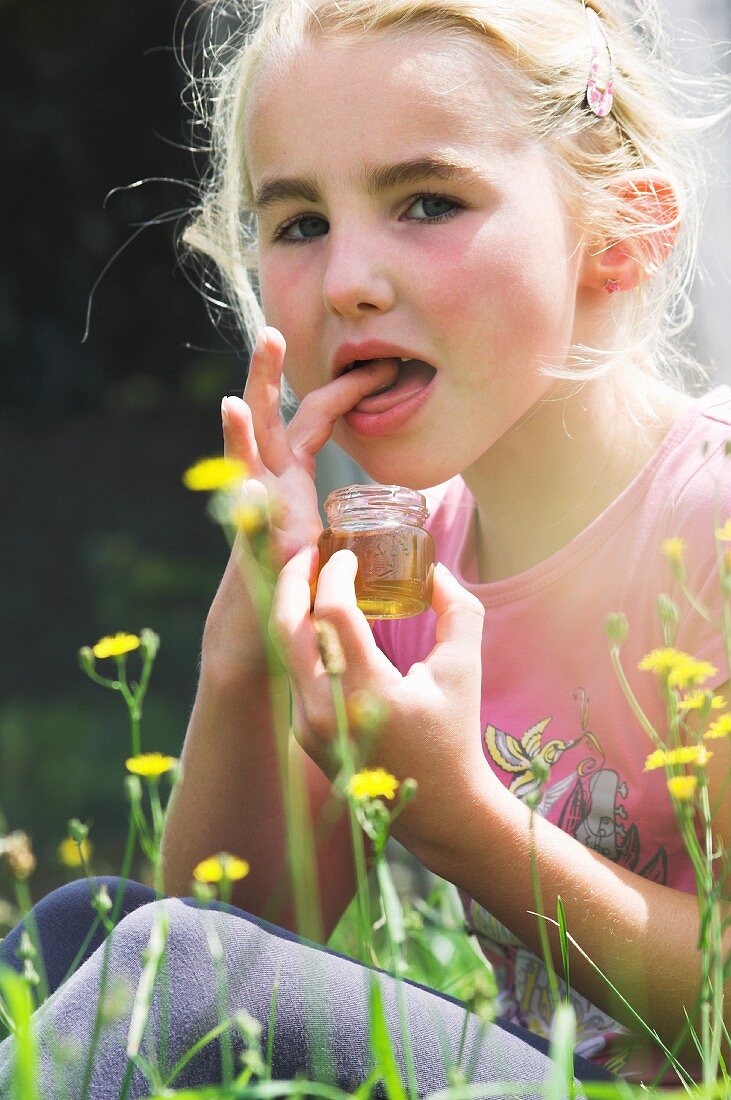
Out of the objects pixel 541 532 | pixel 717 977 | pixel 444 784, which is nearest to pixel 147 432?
pixel 541 532

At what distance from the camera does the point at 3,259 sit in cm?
345

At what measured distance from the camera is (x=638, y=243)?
152 centimetres

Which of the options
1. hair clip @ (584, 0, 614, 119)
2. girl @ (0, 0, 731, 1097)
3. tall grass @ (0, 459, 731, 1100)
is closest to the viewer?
tall grass @ (0, 459, 731, 1100)

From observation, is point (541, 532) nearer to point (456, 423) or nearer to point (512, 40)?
point (456, 423)

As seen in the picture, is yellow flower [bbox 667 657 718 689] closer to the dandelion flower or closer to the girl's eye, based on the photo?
the dandelion flower

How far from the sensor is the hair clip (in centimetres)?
150

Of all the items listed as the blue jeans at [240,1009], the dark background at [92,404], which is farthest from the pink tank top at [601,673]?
the dark background at [92,404]

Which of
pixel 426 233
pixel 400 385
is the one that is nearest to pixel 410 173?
pixel 426 233

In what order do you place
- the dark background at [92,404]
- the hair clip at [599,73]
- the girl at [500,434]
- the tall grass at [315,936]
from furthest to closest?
the dark background at [92,404] → the hair clip at [599,73] → the girl at [500,434] → the tall grass at [315,936]

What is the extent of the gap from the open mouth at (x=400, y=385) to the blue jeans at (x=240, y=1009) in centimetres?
58

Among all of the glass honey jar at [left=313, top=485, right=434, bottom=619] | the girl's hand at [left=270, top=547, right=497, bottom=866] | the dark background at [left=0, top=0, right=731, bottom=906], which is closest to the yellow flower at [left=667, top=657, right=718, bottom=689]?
the girl's hand at [left=270, top=547, right=497, bottom=866]

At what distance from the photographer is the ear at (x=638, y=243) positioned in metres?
1.51

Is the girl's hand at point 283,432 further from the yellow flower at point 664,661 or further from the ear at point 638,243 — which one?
the yellow flower at point 664,661

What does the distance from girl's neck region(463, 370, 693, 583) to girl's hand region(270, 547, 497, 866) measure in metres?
0.47
